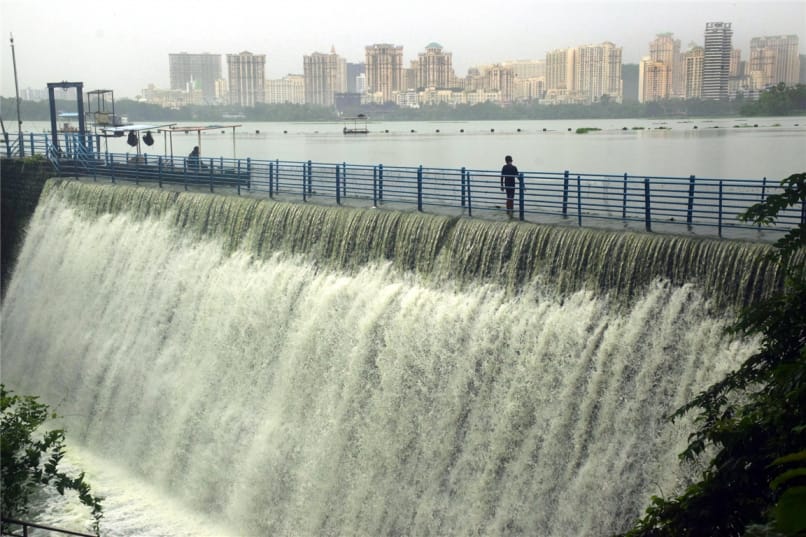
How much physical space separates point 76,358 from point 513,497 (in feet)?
39.1

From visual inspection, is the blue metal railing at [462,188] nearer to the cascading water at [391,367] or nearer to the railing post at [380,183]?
the railing post at [380,183]

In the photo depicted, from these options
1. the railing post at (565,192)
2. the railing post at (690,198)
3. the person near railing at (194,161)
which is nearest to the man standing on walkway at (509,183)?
the railing post at (565,192)

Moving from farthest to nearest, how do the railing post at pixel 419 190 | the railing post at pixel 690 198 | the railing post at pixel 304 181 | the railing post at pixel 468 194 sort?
the railing post at pixel 304 181 < the railing post at pixel 419 190 < the railing post at pixel 468 194 < the railing post at pixel 690 198

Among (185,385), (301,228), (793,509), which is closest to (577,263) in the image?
(301,228)

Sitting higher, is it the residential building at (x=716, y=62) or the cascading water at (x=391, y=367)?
the residential building at (x=716, y=62)

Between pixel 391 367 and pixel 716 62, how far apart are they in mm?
47168

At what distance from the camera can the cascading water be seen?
36.1 feet

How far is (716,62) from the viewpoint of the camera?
5516 cm

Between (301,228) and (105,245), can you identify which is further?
(105,245)

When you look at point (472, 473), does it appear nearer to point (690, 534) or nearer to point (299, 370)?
point (299, 370)

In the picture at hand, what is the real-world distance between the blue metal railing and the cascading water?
1324 millimetres

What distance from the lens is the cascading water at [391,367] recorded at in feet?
36.1

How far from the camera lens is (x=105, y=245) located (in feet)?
69.5

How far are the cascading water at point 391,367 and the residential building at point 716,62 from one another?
139 feet
